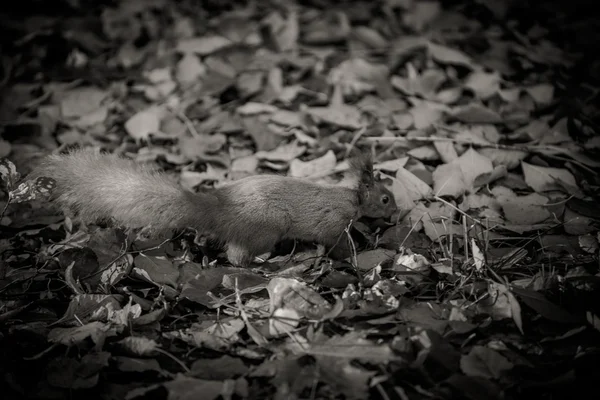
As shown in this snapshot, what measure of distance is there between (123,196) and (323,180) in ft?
3.92

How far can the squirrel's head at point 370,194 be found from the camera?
2600mm

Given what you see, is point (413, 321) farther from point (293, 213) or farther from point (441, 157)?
point (441, 157)

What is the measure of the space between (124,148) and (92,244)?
1164 millimetres

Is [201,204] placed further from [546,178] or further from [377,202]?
[546,178]

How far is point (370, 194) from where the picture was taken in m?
2.61

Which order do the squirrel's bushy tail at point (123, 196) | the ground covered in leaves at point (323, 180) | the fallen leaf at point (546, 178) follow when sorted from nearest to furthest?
the ground covered in leaves at point (323, 180)
the squirrel's bushy tail at point (123, 196)
the fallen leaf at point (546, 178)

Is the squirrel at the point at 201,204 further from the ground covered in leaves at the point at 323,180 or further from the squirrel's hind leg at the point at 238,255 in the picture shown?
the ground covered in leaves at the point at 323,180

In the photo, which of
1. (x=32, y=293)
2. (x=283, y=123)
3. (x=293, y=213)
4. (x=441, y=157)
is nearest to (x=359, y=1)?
(x=283, y=123)

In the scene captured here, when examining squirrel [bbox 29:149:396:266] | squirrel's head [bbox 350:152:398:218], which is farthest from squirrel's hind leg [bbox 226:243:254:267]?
squirrel's head [bbox 350:152:398:218]

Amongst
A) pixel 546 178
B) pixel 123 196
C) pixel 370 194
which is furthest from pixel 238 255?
pixel 546 178

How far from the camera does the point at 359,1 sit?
4.93 m

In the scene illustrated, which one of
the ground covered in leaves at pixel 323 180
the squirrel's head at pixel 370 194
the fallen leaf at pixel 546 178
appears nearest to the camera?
the ground covered in leaves at pixel 323 180

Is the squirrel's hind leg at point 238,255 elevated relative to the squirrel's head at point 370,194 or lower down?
lower down

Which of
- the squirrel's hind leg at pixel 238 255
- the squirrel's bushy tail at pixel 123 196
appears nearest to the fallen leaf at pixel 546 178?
the squirrel's hind leg at pixel 238 255
